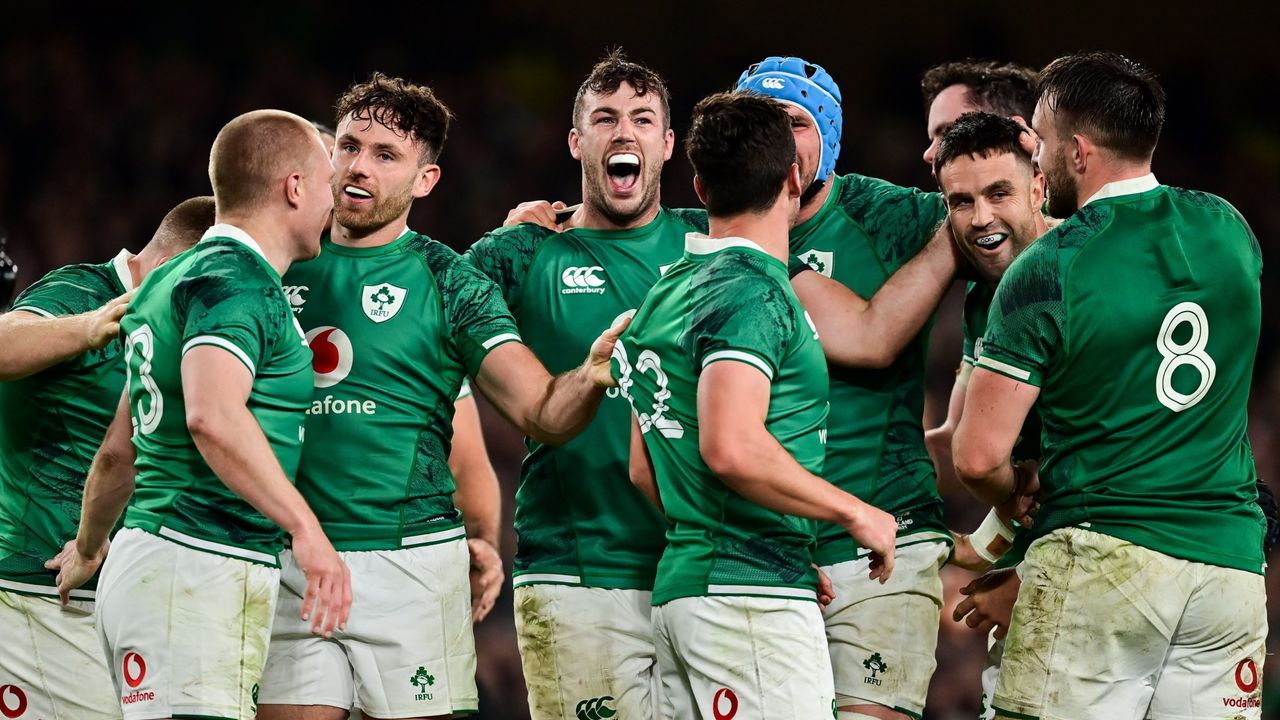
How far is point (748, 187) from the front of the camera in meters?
4.29

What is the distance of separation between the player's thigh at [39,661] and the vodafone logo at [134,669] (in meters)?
1.16

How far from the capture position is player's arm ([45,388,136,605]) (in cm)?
457

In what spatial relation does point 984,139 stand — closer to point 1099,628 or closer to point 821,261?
point 821,261

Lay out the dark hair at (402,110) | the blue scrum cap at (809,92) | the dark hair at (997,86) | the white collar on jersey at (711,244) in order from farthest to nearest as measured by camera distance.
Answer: the dark hair at (997,86), the blue scrum cap at (809,92), the dark hair at (402,110), the white collar on jersey at (711,244)

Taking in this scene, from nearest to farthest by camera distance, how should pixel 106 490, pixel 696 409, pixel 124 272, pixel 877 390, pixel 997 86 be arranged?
pixel 696 409 < pixel 106 490 < pixel 877 390 < pixel 124 272 < pixel 997 86

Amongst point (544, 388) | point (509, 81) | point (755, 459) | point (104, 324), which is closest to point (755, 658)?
point (755, 459)

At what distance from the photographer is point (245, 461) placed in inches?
161

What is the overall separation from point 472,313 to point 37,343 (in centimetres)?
151

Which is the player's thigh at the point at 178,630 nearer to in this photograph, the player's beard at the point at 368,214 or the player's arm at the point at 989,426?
the player's beard at the point at 368,214

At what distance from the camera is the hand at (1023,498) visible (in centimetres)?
488

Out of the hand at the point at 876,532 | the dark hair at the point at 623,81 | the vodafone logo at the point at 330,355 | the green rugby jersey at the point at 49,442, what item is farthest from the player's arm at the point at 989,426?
the green rugby jersey at the point at 49,442

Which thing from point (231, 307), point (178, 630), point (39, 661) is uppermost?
point (231, 307)

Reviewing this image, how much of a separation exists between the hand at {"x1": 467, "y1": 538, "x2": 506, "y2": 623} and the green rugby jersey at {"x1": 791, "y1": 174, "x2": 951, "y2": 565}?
1.37m

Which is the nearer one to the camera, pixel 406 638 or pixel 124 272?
pixel 406 638
